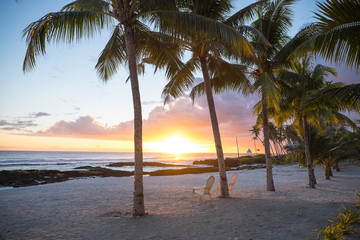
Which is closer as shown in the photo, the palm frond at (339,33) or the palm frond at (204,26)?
the palm frond at (339,33)

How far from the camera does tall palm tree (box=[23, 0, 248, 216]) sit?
5.57m

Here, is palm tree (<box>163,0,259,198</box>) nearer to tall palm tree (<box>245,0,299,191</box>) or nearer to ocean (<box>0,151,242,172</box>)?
tall palm tree (<box>245,0,299,191</box>)

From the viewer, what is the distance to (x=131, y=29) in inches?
263

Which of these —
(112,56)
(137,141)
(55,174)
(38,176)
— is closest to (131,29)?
(112,56)

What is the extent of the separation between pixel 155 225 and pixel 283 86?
29.8 feet

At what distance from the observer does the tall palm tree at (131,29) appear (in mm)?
5570

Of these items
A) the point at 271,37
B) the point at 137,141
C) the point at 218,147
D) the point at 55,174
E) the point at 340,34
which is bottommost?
the point at 55,174

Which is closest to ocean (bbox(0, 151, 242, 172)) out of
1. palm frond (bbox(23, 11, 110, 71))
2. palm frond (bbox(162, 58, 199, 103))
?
palm frond (bbox(162, 58, 199, 103))

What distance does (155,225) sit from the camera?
17.8 ft

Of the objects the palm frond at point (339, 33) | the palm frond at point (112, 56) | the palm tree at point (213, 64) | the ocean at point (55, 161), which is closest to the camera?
the palm frond at point (339, 33)

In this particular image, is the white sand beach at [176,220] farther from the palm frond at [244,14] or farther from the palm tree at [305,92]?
the palm frond at [244,14]

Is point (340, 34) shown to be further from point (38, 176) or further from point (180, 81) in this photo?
point (38, 176)

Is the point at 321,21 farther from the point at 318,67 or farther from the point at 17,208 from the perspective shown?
the point at 17,208

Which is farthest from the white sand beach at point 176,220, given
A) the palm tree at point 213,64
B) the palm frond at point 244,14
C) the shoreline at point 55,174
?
the shoreline at point 55,174
